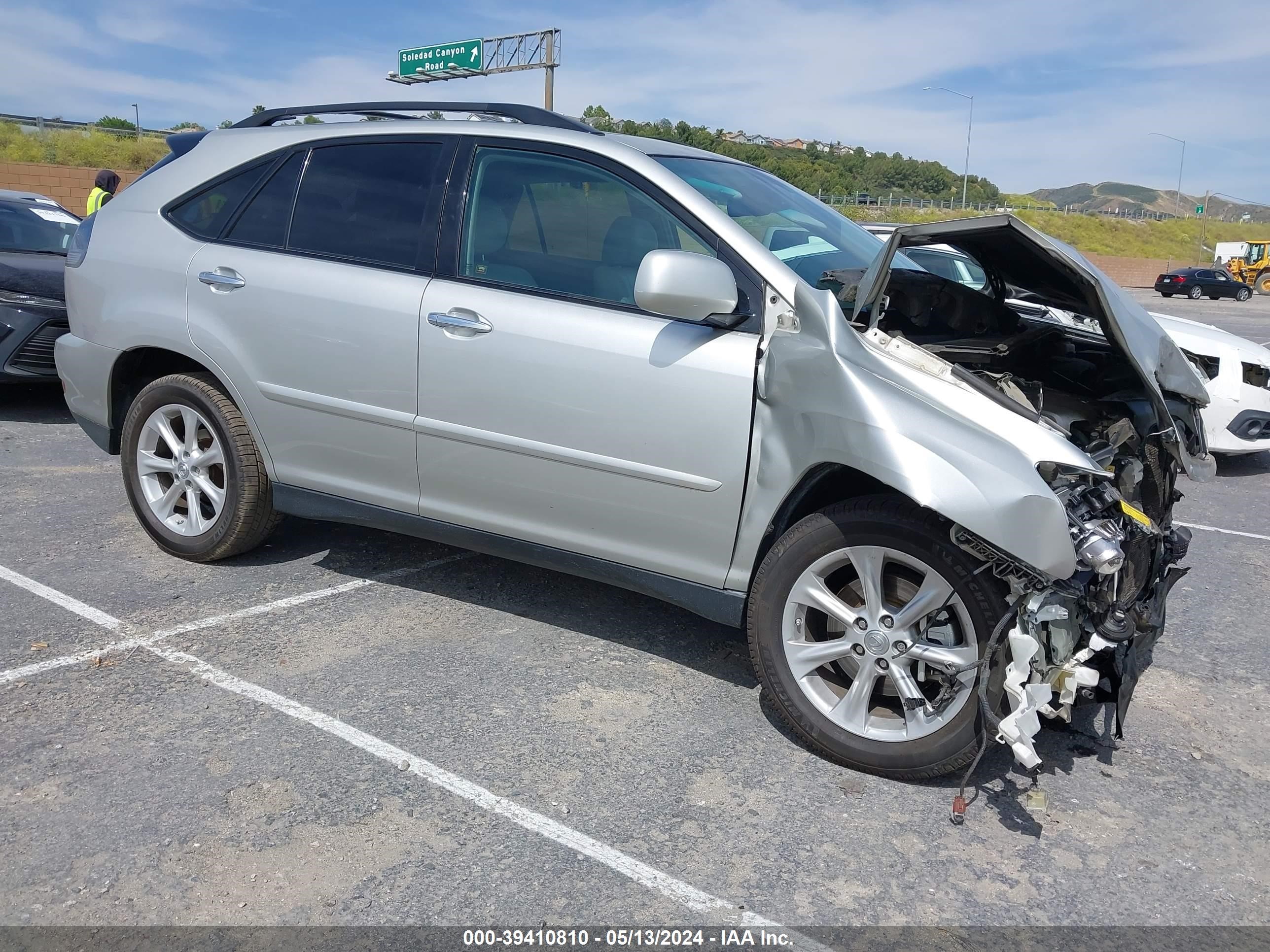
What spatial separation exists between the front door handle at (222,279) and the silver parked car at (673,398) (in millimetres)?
14

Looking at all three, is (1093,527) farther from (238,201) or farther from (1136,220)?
(1136,220)

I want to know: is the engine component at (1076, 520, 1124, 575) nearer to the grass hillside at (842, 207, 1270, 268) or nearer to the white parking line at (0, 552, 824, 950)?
the white parking line at (0, 552, 824, 950)

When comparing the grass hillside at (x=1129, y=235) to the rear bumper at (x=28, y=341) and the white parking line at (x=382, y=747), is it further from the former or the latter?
the white parking line at (x=382, y=747)

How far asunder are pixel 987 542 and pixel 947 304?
1431 millimetres

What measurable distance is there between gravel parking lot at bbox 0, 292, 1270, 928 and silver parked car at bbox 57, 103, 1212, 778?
328 millimetres

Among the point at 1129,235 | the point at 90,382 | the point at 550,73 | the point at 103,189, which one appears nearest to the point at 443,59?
the point at 550,73

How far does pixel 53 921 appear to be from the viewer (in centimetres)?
232

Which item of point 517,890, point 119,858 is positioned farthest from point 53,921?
A: point 517,890

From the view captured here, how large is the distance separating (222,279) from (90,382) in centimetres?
98

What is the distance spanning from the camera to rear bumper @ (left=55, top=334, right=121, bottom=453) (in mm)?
4586

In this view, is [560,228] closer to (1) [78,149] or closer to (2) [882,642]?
(2) [882,642]

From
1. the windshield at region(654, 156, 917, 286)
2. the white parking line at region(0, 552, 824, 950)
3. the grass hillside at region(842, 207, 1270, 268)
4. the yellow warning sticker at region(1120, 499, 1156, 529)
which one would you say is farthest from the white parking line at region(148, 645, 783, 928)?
the grass hillside at region(842, 207, 1270, 268)

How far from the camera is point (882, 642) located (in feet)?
9.84

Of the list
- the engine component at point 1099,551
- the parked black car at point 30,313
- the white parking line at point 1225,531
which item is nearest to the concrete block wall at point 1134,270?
the white parking line at point 1225,531
